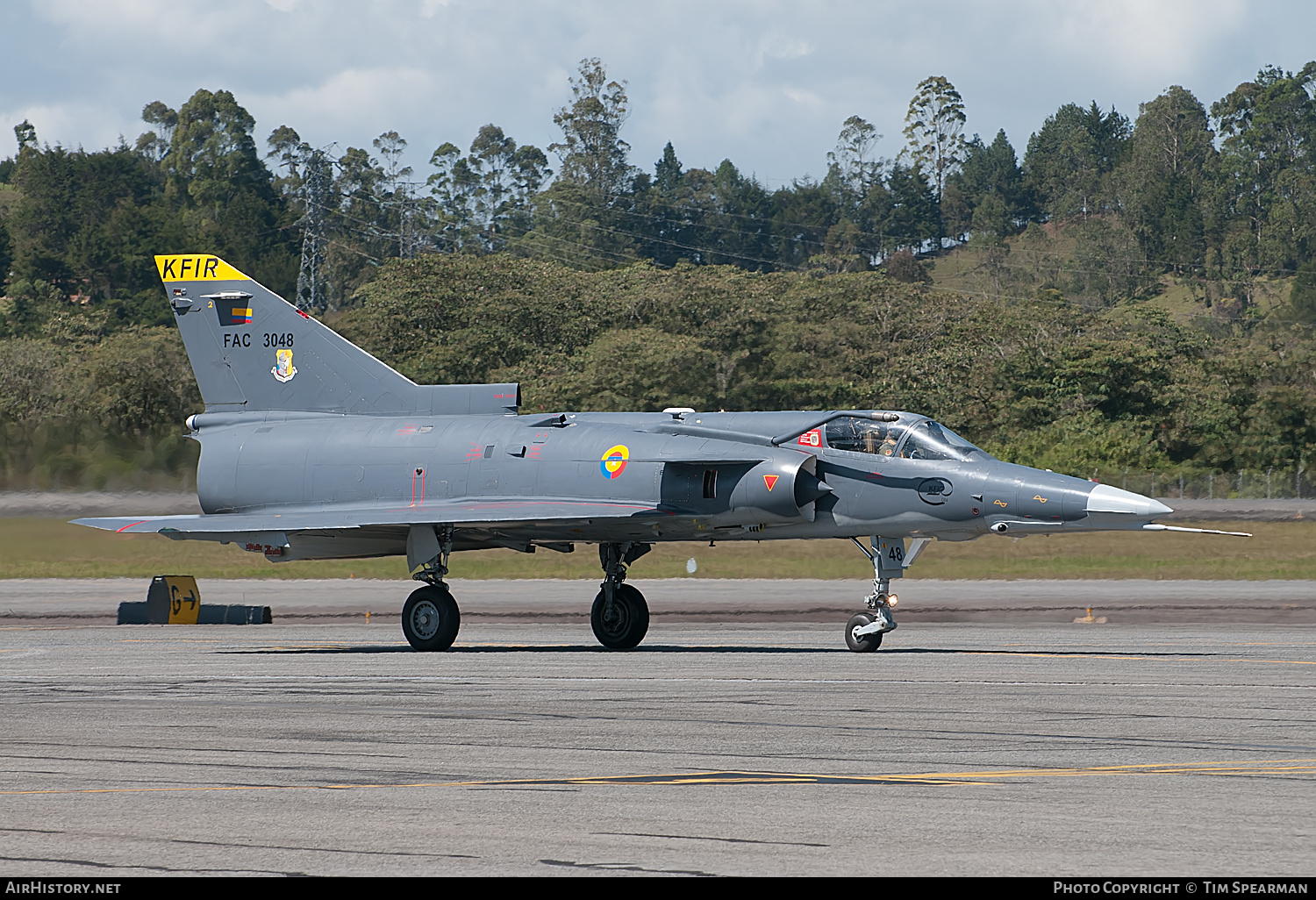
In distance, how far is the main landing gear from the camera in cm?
1825

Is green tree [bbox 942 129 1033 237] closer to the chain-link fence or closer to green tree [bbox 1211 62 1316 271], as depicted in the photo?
green tree [bbox 1211 62 1316 271]

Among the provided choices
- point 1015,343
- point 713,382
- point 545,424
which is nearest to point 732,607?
point 545,424

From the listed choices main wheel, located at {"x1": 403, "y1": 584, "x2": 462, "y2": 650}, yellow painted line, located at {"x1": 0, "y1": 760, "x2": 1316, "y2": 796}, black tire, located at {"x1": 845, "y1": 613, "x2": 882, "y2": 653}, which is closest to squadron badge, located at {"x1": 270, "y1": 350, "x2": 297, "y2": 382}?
main wheel, located at {"x1": 403, "y1": 584, "x2": 462, "y2": 650}

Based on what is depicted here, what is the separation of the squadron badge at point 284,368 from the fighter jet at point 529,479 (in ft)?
0.08

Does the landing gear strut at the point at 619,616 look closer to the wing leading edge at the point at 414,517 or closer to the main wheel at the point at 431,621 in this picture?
the wing leading edge at the point at 414,517

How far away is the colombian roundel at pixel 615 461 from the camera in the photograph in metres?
19.5

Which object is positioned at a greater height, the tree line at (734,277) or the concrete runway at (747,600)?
the tree line at (734,277)

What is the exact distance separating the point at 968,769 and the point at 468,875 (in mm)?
3794

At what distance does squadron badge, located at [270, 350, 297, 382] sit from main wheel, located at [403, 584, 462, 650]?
431 cm

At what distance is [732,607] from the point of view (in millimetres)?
26047

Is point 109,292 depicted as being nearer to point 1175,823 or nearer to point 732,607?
point 732,607

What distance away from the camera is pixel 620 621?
20.1 m

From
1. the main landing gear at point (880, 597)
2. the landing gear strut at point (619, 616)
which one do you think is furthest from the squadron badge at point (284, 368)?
the main landing gear at point (880, 597)

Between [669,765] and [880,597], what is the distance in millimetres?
9094
